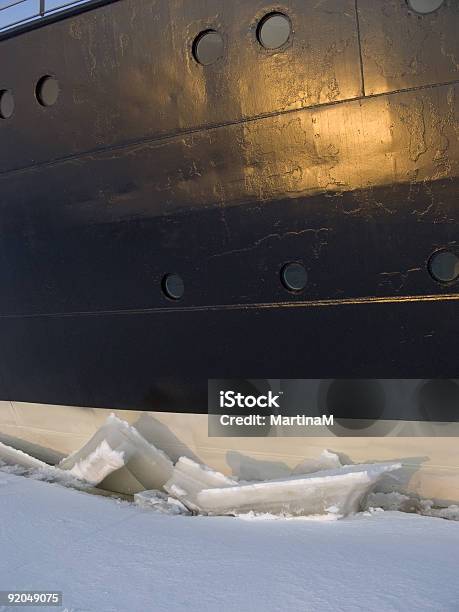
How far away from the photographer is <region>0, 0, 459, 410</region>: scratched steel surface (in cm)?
320

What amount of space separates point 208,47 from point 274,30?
0.40 m

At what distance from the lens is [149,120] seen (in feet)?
12.5

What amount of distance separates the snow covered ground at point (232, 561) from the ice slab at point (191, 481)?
19 centimetres

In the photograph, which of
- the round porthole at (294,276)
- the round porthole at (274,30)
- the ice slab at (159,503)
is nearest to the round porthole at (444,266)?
the round porthole at (294,276)

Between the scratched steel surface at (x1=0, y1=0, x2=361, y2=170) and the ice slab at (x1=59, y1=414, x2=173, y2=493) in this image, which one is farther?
the ice slab at (x1=59, y1=414, x2=173, y2=493)

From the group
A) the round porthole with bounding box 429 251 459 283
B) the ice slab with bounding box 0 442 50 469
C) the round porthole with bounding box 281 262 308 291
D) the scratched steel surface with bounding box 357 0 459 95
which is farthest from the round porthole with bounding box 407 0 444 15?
the ice slab with bounding box 0 442 50 469

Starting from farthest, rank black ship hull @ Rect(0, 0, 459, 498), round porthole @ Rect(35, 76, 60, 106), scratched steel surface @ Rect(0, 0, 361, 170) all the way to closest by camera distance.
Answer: round porthole @ Rect(35, 76, 60, 106)
scratched steel surface @ Rect(0, 0, 361, 170)
black ship hull @ Rect(0, 0, 459, 498)

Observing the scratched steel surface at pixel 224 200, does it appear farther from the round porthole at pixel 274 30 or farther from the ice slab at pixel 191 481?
the ice slab at pixel 191 481

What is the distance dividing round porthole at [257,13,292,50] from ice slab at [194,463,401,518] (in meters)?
2.29

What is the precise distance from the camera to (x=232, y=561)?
9.91 feet

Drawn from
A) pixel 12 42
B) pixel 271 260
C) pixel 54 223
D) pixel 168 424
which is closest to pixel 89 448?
pixel 168 424

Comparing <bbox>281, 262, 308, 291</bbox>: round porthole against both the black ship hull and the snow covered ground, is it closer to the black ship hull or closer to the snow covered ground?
the black ship hull

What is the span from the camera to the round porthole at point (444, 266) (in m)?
3.15

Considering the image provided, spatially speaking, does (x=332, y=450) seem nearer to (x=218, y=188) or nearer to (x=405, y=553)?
(x=405, y=553)
